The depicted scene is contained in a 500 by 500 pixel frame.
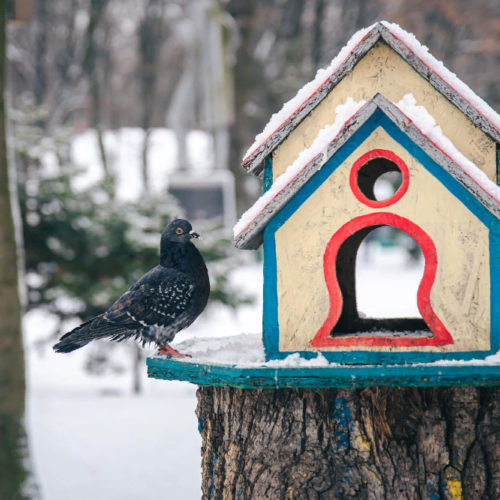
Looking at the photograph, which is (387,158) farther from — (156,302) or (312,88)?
(156,302)

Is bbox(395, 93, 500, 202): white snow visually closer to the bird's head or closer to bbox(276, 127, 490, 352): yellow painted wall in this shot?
bbox(276, 127, 490, 352): yellow painted wall

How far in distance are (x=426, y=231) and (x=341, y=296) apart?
0.35 metres

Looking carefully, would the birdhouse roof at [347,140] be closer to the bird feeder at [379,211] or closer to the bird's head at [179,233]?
the bird feeder at [379,211]

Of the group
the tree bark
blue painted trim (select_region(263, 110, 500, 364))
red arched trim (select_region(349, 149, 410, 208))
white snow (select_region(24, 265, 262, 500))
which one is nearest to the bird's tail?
blue painted trim (select_region(263, 110, 500, 364))

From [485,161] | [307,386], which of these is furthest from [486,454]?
[485,161]

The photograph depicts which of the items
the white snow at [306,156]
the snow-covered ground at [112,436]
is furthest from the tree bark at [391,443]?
the snow-covered ground at [112,436]

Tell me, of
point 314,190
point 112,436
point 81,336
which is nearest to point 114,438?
point 112,436

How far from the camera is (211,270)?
7555 millimetres

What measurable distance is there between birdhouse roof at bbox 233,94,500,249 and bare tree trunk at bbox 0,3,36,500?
12.0ft

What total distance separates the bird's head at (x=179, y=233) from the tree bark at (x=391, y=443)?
2.12 feet

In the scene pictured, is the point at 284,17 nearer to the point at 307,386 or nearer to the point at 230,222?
the point at 230,222

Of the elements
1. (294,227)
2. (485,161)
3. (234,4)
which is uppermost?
(234,4)

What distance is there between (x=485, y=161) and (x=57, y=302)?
20.3ft

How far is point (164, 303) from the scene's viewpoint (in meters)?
2.77
